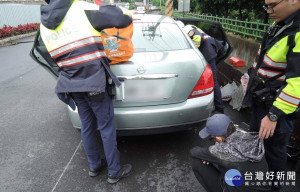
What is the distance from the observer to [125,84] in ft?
7.54

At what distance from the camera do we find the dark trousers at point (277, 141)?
5.80 feet

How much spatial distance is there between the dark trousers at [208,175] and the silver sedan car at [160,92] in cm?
56

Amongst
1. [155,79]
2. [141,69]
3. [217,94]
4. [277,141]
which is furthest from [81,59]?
[217,94]

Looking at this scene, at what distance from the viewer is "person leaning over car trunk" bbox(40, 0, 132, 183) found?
1877mm

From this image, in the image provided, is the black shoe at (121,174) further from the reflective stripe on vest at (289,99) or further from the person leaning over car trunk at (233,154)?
the reflective stripe on vest at (289,99)

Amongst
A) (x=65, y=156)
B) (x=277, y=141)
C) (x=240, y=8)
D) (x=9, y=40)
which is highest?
(x=240, y=8)

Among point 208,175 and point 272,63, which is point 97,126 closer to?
point 208,175

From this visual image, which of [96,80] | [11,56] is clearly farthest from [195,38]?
[11,56]

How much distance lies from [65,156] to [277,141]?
2.27 metres

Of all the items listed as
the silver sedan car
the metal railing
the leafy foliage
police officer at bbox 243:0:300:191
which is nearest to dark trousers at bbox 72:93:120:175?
the silver sedan car

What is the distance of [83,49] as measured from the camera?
191cm

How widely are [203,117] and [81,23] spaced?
154cm

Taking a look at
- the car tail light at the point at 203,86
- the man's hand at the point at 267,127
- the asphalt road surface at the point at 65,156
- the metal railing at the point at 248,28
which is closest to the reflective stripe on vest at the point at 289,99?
the man's hand at the point at 267,127

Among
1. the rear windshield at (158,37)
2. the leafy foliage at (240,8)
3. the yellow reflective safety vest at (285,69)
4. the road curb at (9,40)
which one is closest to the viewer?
the yellow reflective safety vest at (285,69)
